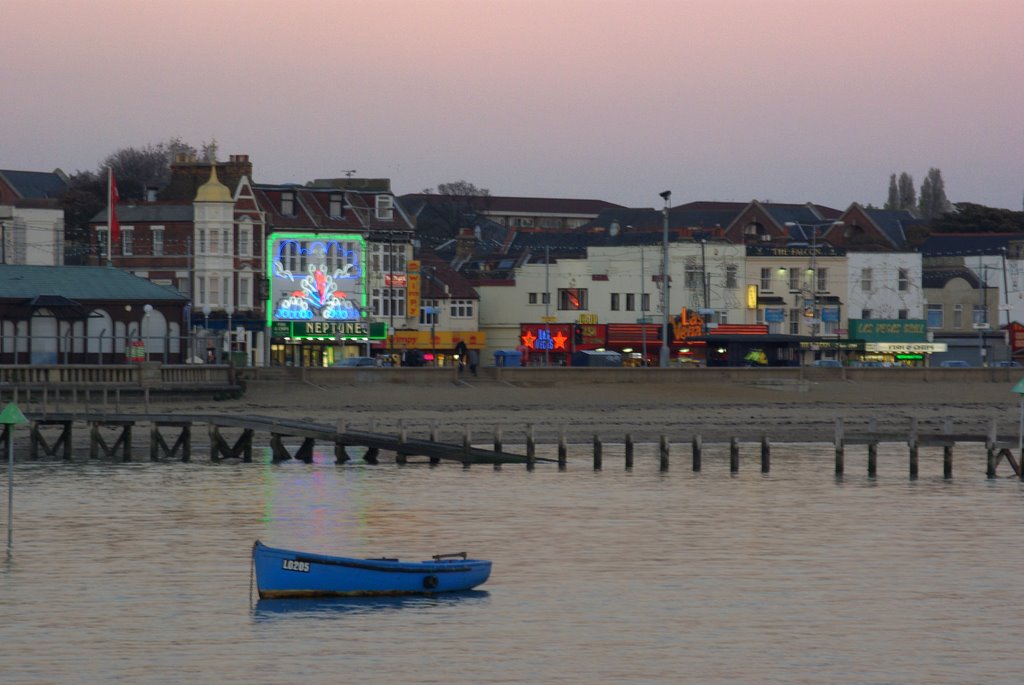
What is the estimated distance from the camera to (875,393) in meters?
96.9

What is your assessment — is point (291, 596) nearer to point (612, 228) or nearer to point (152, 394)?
point (152, 394)

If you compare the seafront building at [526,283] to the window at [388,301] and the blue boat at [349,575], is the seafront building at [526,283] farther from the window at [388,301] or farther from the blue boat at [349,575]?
the blue boat at [349,575]

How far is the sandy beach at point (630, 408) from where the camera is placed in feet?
253

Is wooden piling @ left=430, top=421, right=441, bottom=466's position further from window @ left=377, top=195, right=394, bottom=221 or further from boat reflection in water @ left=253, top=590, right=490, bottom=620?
window @ left=377, top=195, right=394, bottom=221

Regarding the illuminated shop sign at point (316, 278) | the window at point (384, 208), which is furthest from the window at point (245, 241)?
the window at point (384, 208)

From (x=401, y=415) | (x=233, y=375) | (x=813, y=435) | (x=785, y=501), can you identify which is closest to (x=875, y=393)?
(x=813, y=435)

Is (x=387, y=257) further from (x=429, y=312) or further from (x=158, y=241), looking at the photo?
(x=158, y=241)

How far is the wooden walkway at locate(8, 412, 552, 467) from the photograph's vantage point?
2367 inches

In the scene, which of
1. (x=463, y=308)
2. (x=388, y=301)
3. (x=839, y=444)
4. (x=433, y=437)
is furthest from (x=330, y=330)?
(x=839, y=444)

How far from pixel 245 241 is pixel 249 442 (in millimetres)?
52740

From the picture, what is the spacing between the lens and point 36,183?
179875 mm

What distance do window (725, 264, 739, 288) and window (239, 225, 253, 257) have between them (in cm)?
3809

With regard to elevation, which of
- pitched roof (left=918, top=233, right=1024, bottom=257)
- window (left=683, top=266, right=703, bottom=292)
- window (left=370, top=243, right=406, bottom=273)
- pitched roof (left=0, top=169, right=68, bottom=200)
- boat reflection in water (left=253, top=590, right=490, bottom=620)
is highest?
pitched roof (left=0, top=169, right=68, bottom=200)

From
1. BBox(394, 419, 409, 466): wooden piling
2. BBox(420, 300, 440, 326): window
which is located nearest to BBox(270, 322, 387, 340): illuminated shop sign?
BBox(420, 300, 440, 326): window
